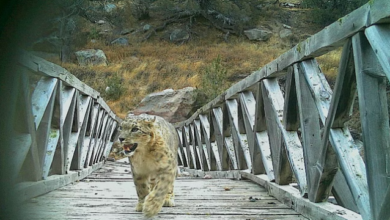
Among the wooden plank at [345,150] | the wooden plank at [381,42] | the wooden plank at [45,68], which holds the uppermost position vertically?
the wooden plank at [45,68]

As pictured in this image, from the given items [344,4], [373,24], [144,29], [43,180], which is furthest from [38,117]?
[144,29]

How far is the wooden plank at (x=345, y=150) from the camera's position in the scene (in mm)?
2494

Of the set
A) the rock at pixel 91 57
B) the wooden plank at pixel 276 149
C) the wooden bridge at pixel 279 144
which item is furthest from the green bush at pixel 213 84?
the wooden plank at pixel 276 149

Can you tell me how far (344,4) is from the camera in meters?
25.4

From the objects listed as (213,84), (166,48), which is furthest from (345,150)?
(166,48)

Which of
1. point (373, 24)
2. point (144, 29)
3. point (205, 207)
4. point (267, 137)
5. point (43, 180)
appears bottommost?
point (205, 207)

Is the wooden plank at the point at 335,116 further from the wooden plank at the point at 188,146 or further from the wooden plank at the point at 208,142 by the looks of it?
the wooden plank at the point at 188,146

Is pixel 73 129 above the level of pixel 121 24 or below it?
below

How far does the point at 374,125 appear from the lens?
89.1 inches

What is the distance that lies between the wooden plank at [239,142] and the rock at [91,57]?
2414 cm

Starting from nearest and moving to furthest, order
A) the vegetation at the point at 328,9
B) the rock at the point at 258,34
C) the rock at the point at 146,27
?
the vegetation at the point at 328,9, the rock at the point at 258,34, the rock at the point at 146,27

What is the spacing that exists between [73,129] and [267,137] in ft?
9.14

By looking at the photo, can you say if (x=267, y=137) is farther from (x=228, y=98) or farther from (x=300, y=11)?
(x=300, y=11)

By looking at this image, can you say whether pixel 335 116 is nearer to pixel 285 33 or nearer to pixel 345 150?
pixel 345 150
